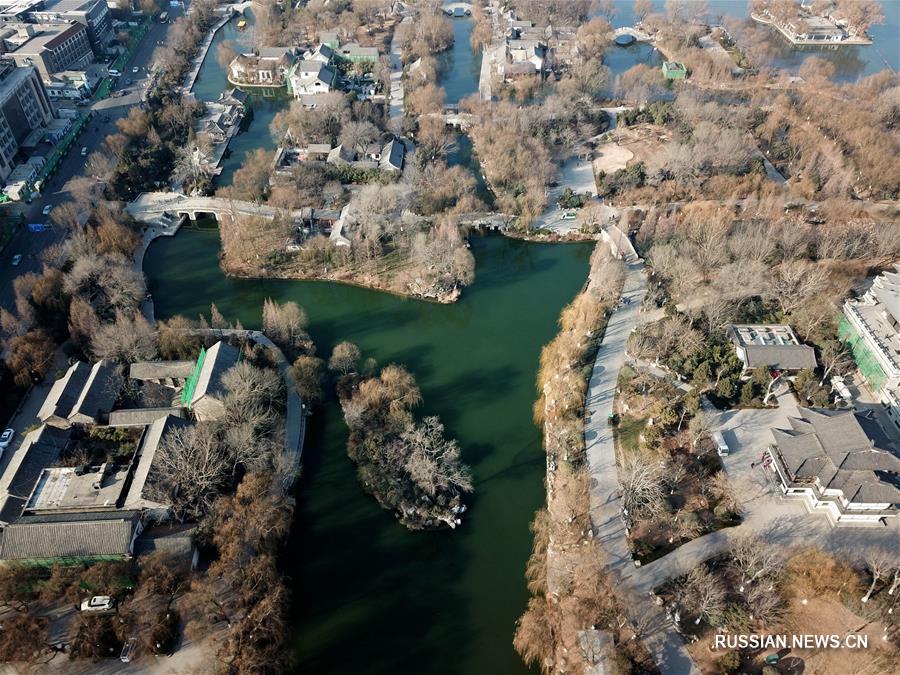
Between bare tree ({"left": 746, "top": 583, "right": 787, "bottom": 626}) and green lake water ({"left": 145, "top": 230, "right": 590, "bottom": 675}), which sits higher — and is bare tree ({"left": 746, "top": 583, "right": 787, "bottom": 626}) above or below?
above

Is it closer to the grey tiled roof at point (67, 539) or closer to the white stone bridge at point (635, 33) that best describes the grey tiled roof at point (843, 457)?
the grey tiled roof at point (67, 539)

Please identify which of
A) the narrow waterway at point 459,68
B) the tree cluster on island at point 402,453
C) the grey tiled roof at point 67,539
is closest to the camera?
the grey tiled roof at point 67,539

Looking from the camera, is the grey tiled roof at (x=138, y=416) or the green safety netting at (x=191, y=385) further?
the green safety netting at (x=191, y=385)

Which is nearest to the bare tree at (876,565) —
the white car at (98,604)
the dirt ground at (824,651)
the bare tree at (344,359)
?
the dirt ground at (824,651)

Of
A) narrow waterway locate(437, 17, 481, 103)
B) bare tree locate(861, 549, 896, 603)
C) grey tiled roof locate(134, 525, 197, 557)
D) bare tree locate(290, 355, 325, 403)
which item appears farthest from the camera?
narrow waterway locate(437, 17, 481, 103)

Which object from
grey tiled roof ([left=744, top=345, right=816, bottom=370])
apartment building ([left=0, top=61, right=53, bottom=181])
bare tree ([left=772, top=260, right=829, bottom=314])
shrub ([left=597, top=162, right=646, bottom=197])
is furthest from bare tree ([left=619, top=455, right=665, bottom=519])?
apartment building ([left=0, top=61, right=53, bottom=181])

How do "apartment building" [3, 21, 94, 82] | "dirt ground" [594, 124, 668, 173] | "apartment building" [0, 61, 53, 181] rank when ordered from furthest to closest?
1. "apartment building" [3, 21, 94, 82]
2. "dirt ground" [594, 124, 668, 173]
3. "apartment building" [0, 61, 53, 181]

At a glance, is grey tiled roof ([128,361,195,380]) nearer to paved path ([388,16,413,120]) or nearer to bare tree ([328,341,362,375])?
bare tree ([328,341,362,375])
